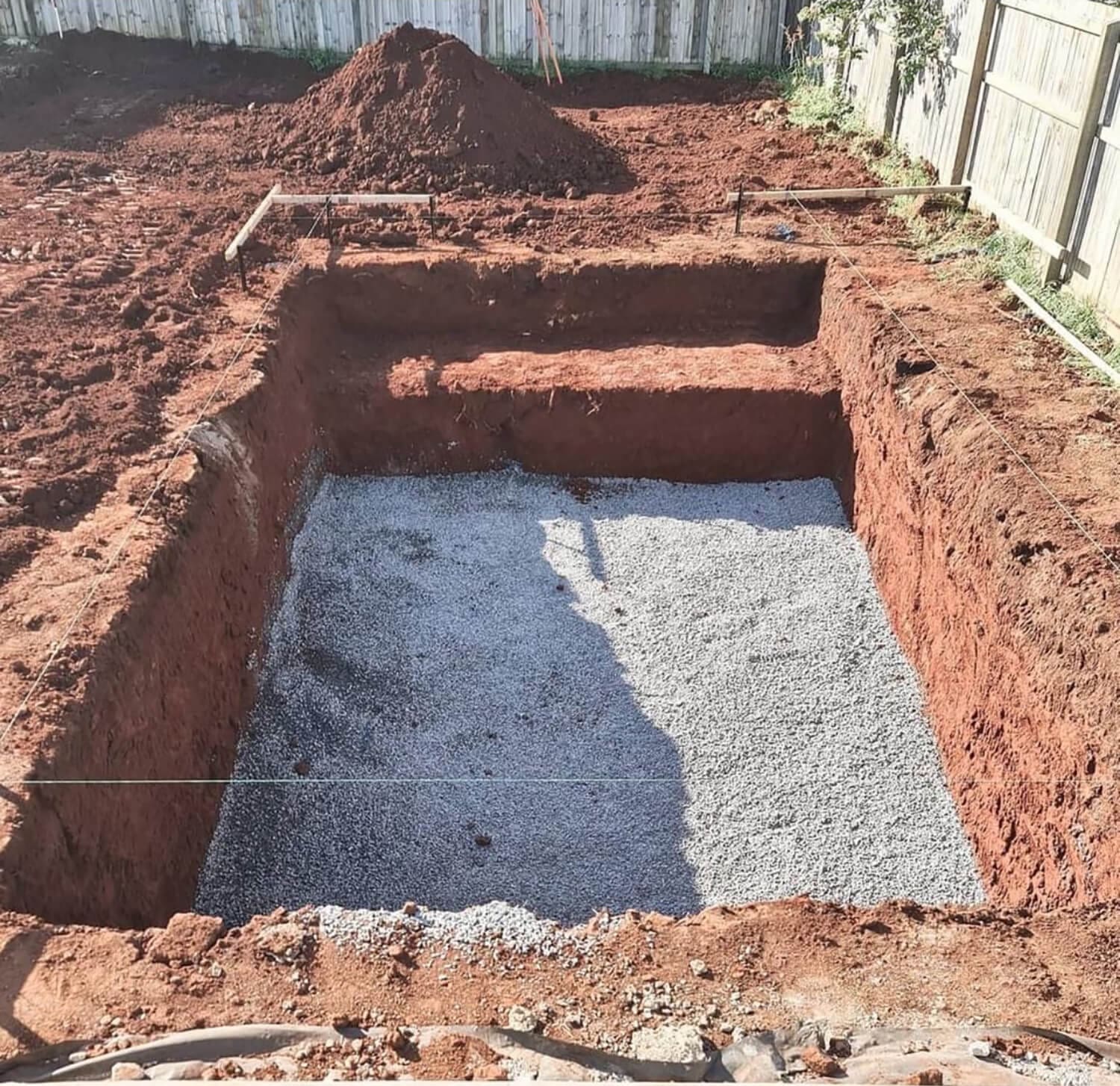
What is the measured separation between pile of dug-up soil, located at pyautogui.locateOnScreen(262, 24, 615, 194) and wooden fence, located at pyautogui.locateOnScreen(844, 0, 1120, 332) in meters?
4.43

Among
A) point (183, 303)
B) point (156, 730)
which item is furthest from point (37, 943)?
point (183, 303)

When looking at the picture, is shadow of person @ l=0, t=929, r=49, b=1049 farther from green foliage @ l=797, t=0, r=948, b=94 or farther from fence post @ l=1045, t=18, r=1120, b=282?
green foliage @ l=797, t=0, r=948, b=94

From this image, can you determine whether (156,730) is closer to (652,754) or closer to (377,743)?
(377,743)

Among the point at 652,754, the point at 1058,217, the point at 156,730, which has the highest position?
the point at 1058,217

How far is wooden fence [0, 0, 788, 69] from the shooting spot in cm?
1767

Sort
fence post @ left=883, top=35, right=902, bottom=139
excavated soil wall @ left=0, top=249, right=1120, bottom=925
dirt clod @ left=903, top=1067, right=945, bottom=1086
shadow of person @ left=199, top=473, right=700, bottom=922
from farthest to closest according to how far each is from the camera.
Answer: fence post @ left=883, top=35, right=902, bottom=139
shadow of person @ left=199, top=473, right=700, bottom=922
excavated soil wall @ left=0, top=249, right=1120, bottom=925
dirt clod @ left=903, top=1067, right=945, bottom=1086

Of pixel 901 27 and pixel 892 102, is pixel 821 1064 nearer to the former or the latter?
pixel 901 27

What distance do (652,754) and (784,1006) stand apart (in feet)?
9.58

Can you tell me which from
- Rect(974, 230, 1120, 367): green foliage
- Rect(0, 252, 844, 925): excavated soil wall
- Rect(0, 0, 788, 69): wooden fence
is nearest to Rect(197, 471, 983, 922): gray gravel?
Rect(0, 252, 844, 925): excavated soil wall

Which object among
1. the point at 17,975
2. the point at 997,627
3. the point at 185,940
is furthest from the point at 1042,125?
the point at 17,975

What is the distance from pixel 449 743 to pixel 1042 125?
25.4ft

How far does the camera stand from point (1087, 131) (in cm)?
844

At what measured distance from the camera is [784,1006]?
4113 millimetres

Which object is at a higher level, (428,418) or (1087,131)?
(1087,131)
